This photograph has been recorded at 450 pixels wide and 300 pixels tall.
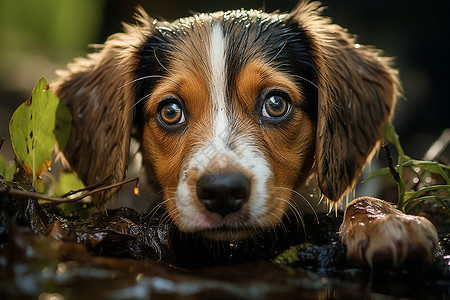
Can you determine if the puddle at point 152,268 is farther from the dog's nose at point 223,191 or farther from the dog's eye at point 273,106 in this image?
the dog's eye at point 273,106

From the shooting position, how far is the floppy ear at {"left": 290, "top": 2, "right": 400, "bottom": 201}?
2.91 m

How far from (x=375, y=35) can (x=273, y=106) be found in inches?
226

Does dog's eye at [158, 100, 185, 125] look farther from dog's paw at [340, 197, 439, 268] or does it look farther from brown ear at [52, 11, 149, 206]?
dog's paw at [340, 197, 439, 268]

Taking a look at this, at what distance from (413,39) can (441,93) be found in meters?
1.07

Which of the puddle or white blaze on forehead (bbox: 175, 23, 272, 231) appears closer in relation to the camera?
the puddle

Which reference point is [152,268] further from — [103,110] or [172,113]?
[103,110]

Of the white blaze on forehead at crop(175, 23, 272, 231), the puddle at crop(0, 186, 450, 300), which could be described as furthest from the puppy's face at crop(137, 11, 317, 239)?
the puddle at crop(0, 186, 450, 300)

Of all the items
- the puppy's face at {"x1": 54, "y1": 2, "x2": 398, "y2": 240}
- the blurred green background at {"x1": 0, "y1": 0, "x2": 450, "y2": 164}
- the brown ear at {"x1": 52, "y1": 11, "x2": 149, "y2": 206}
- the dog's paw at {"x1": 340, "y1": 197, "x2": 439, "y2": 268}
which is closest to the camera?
the dog's paw at {"x1": 340, "y1": 197, "x2": 439, "y2": 268}

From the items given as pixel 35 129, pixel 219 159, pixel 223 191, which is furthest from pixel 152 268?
pixel 35 129

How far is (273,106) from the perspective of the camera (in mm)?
2848

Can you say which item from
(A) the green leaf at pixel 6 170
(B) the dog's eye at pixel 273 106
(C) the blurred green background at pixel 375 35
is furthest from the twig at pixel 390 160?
(C) the blurred green background at pixel 375 35

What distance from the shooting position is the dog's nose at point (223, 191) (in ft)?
7.08

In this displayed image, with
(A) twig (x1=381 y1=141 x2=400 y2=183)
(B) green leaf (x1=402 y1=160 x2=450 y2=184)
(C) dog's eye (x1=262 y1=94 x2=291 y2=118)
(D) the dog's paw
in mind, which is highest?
(C) dog's eye (x1=262 y1=94 x2=291 y2=118)

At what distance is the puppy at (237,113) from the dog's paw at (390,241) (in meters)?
0.03
